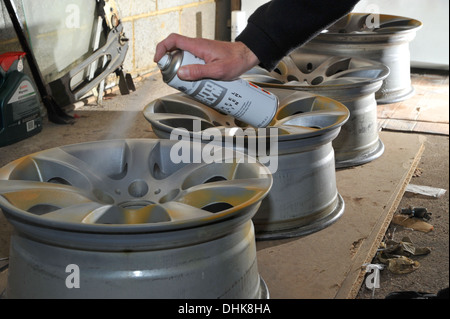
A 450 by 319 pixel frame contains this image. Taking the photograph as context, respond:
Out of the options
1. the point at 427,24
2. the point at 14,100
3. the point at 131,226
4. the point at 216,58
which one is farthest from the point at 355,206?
the point at 427,24

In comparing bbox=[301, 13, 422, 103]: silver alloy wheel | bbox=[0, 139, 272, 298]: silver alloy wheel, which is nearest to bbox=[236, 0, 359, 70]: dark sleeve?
bbox=[0, 139, 272, 298]: silver alloy wheel

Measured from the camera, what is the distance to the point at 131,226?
1.25m

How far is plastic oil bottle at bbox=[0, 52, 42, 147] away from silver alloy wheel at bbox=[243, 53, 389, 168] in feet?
3.88

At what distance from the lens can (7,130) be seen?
313cm

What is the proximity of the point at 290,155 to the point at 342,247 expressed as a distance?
0.40 meters

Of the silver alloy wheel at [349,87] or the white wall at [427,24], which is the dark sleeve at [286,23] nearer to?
the silver alloy wheel at [349,87]

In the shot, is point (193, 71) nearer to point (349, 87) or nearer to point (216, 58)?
point (216, 58)

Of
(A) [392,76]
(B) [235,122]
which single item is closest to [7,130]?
(B) [235,122]

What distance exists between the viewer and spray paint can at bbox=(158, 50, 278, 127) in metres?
1.90

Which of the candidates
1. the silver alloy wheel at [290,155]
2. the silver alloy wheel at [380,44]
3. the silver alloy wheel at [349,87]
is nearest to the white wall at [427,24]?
the silver alloy wheel at [380,44]

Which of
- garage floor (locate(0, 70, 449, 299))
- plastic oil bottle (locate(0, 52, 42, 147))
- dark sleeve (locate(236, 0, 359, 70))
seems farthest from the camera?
plastic oil bottle (locate(0, 52, 42, 147))

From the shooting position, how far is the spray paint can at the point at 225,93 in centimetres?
190

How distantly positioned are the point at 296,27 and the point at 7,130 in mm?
1950

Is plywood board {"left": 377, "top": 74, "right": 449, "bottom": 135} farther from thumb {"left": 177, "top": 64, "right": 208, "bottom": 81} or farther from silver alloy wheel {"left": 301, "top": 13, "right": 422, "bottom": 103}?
thumb {"left": 177, "top": 64, "right": 208, "bottom": 81}
